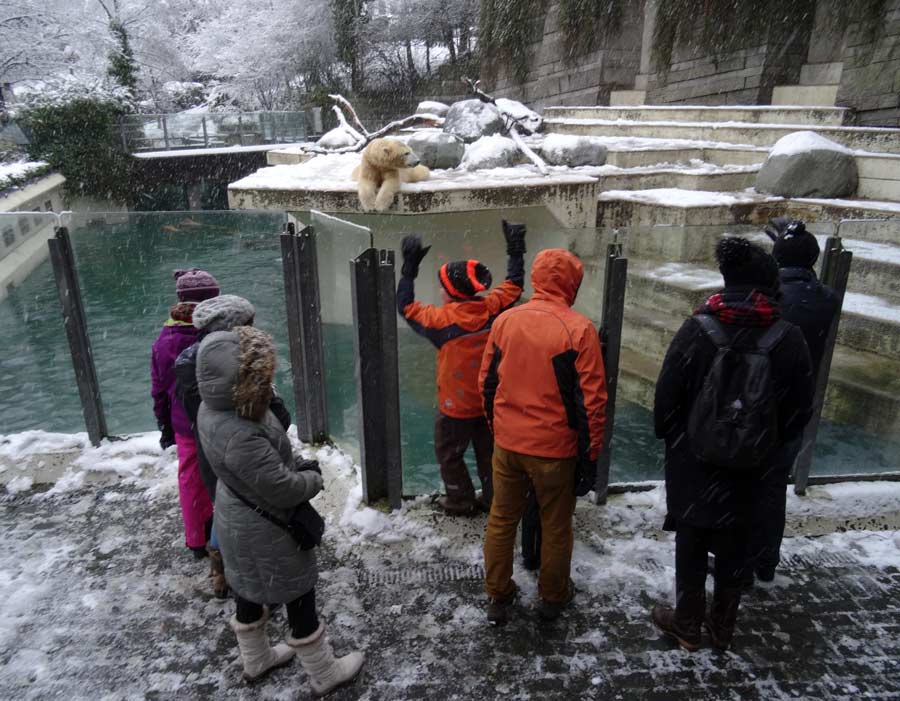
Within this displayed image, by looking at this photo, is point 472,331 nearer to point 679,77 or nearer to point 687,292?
point 687,292

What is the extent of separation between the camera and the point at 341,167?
7.98 m

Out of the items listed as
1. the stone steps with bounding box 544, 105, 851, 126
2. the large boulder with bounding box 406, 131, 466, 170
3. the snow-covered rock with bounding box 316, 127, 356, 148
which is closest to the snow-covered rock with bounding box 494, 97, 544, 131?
the stone steps with bounding box 544, 105, 851, 126

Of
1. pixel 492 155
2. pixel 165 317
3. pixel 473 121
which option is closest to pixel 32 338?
pixel 165 317

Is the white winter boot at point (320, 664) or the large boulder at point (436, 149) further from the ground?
the large boulder at point (436, 149)

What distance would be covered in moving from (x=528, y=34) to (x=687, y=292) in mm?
15211

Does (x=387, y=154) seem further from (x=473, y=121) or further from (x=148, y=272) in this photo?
(x=473, y=121)

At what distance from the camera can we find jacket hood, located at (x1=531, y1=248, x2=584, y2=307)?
8.59 feet

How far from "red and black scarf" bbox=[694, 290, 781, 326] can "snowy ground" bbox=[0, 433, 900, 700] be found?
1.36 metres

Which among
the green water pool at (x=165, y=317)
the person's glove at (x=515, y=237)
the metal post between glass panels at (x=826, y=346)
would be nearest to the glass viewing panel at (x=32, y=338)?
the green water pool at (x=165, y=317)

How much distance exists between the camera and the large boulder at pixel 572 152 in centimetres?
826

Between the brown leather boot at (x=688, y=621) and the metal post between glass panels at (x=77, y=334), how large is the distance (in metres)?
3.62

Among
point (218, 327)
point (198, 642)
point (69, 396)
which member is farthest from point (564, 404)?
point (69, 396)

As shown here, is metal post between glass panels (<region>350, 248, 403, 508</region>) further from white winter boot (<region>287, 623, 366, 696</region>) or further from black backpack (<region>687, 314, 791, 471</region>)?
black backpack (<region>687, 314, 791, 471</region>)

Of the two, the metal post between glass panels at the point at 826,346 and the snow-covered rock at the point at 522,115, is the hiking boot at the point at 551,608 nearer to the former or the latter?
the metal post between glass panels at the point at 826,346
